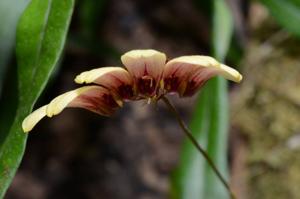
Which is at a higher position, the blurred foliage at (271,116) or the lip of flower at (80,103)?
the lip of flower at (80,103)

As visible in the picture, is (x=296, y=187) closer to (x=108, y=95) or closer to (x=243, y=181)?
(x=243, y=181)

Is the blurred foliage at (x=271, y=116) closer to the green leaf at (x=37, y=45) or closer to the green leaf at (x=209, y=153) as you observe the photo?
the green leaf at (x=209, y=153)

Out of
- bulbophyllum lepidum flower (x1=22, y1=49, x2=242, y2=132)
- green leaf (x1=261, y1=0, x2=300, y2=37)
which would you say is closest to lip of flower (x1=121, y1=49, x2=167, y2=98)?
bulbophyllum lepidum flower (x1=22, y1=49, x2=242, y2=132)

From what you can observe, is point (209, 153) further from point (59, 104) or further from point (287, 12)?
point (59, 104)

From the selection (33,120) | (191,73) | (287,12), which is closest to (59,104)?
(33,120)

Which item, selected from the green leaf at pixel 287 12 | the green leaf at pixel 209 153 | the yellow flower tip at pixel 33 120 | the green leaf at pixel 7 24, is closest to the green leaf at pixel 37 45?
the yellow flower tip at pixel 33 120
